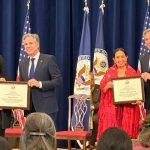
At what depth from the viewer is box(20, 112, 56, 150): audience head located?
2342 millimetres

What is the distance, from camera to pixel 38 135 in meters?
2.39

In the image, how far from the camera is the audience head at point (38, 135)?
7.68 ft

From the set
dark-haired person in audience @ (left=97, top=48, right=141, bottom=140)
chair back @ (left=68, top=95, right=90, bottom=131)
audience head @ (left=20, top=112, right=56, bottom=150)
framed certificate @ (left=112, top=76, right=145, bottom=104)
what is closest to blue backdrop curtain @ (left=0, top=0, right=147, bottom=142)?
chair back @ (left=68, top=95, right=90, bottom=131)

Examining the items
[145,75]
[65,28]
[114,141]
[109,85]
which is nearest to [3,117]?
[109,85]

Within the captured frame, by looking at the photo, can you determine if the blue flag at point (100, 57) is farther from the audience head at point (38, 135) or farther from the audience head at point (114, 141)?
the audience head at point (114, 141)

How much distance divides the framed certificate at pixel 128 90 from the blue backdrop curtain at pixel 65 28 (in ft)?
4.97

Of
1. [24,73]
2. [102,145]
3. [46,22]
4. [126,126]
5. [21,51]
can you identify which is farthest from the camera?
[46,22]

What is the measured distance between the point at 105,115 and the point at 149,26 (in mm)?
1656

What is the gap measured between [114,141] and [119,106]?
12.1ft

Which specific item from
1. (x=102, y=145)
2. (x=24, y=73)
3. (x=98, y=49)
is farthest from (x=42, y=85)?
(x=102, y=145)

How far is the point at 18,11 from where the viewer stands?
25.5 ft

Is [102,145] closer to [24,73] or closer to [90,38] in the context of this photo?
[24,73]

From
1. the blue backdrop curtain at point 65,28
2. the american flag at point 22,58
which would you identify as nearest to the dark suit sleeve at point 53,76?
the american flag at point 22,58

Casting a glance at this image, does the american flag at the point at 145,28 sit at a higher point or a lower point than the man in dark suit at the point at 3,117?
higher
